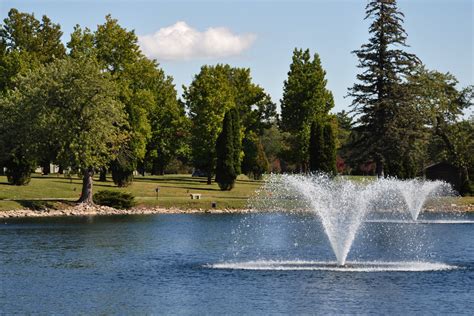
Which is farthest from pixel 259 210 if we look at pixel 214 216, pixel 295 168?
pixel 295 168

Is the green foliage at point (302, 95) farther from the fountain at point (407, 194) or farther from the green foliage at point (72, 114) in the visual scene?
the green foliage at point (72, 114)

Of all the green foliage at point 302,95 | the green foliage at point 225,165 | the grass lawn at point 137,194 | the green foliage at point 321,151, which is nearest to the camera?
the grass lawn at point 137,194

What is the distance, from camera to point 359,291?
31.8 meters

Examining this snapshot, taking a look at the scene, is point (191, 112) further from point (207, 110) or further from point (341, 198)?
point (341, 198)

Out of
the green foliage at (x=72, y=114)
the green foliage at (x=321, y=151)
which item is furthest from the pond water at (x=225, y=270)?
the green foliage at (x=321, y=151)

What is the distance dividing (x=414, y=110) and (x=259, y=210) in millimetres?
25386

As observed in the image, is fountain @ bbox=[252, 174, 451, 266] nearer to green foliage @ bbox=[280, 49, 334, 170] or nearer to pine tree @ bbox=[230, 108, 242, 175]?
pine tree @ bbox=[230, 108, 242, 175]

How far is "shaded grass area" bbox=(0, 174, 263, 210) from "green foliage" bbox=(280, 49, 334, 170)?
25576mm

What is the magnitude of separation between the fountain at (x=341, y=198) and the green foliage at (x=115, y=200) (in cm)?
1296

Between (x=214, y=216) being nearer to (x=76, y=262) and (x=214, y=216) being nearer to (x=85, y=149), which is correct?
(x=85, y=149)

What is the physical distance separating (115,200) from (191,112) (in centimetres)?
3552

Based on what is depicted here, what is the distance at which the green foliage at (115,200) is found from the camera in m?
75.8

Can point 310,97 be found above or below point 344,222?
above

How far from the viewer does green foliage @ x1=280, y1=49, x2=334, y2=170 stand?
11769cm
